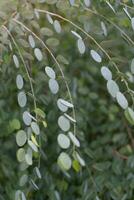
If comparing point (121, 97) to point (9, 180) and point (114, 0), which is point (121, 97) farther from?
point (9, 180)

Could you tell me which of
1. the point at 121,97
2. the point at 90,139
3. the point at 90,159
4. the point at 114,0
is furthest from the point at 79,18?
the point at 90,139

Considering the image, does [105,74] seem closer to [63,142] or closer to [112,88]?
[112,88]

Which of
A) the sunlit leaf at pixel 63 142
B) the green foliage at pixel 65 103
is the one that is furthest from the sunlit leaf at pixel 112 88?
the sunlit leaf at pixel 63 142

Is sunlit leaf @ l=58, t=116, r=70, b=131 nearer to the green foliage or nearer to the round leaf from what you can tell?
the green foliage

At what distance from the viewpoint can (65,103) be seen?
854 millimetres

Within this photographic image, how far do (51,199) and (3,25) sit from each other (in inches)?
16.9

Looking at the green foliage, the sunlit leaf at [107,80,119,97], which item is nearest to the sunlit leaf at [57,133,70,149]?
the green foliage

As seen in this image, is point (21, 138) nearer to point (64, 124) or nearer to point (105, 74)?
point (64, 124)

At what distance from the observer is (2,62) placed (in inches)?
39.7

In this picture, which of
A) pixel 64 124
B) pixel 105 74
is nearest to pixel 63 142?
pixel 64 124

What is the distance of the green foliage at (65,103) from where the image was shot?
927 mm

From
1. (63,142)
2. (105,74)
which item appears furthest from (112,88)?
(63,142)

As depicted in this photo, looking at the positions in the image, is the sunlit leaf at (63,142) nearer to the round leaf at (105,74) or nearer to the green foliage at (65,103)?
the green foliage at (65,103)

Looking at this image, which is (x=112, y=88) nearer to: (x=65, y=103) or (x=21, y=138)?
(x=65, y=103)
